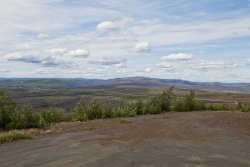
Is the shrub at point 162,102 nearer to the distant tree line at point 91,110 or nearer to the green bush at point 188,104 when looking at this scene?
the distant tree line at point 91,110

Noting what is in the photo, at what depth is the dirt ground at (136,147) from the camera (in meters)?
14.7

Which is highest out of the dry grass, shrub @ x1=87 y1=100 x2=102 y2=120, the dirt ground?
shrub @ x1=87 y1=100 x2=102 y2=120

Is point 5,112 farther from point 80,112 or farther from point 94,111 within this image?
point 94,111

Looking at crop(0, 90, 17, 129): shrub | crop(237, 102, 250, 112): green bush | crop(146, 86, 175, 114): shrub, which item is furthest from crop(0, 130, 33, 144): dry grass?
crop(237, 102, 250, 112): green bush

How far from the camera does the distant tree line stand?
2778cm

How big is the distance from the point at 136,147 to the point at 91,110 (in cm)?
1610

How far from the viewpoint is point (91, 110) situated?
33.1 meters

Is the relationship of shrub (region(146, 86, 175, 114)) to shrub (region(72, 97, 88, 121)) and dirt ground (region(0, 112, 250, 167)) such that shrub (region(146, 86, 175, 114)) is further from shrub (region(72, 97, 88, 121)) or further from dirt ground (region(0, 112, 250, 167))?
dirt ground (region(0, 112, 250, 167))

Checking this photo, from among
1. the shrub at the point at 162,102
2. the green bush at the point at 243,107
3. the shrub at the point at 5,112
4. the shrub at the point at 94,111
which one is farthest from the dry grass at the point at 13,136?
the green bush at the point at 243,107

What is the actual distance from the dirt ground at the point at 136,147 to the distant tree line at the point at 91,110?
110 inches

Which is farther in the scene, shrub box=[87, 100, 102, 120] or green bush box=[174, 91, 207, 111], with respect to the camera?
green bush box=[174, 91, 207, 111]

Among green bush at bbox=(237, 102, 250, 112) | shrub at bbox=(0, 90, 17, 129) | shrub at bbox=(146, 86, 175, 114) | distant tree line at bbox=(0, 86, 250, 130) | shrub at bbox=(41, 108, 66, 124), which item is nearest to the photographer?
distant tree line at bbox=(0, 86, 250, 130)

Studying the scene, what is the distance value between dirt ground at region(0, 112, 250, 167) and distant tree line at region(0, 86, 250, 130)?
278cm

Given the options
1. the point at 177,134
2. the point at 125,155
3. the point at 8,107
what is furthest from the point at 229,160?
the point at 8,107
